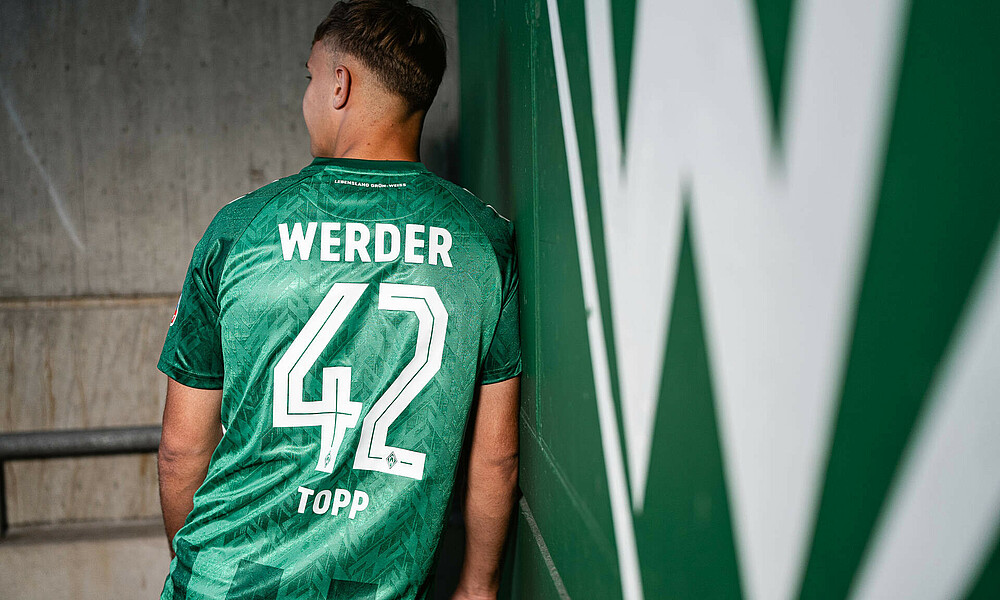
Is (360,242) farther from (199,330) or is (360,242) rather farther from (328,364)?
(199,330)

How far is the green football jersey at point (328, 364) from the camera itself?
1.11 meters

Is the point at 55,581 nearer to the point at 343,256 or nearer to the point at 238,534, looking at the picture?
the point at 238,534

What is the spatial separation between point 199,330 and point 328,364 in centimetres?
25

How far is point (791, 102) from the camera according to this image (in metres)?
0.40

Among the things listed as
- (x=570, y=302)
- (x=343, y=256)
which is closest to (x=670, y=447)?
(x=570, y=302)

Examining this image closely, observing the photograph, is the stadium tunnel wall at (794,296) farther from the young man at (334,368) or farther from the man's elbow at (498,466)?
the man's elbow at (498,466)

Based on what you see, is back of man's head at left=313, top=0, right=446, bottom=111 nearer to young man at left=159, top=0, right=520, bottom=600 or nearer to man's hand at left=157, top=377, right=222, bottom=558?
young man at left=159, top=0, right=520, bottom=600

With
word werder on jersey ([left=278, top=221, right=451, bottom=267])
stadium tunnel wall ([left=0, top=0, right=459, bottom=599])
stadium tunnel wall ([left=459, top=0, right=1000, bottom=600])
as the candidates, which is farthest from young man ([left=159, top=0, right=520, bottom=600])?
stadium tunnel wall ([left=0, top=0, right=459, bottom=599])

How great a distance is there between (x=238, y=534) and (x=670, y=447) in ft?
2.83

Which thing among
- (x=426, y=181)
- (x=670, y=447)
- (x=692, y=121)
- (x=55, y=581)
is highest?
(x=692, y=121)

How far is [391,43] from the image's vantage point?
49.7 inches

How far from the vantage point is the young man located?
1.11 meters

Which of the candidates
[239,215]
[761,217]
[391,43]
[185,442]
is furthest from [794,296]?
A: [185,442]

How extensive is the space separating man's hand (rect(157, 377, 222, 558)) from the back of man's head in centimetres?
69
